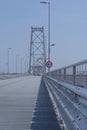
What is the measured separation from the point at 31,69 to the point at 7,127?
153045 millimetres

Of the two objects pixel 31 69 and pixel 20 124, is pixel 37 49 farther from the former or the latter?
pixel 20 124

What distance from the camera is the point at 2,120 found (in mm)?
15539

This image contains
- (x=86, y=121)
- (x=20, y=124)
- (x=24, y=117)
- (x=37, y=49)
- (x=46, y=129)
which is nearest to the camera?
Answer: (x=86, y=121)

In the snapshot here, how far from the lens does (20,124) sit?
14.7 m

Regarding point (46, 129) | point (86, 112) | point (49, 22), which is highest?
point (49, 22)

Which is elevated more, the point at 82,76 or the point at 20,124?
the point at 82,76

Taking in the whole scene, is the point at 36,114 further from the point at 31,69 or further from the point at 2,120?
the point at 31,69

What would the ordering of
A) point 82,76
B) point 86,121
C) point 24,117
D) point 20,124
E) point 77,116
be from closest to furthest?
point 86,121 → point 77,116 → point 82,76 → point 20,124 → point 24,117

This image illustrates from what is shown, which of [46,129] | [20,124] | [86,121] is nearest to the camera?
[86,121]

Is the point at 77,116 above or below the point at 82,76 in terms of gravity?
below

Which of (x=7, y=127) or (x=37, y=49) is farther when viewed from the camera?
(x=37, y=49)

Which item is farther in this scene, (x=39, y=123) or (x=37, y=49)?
(x=37, y=49)

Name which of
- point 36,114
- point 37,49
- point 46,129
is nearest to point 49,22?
point 36,114

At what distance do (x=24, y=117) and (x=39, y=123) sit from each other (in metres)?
1.97
